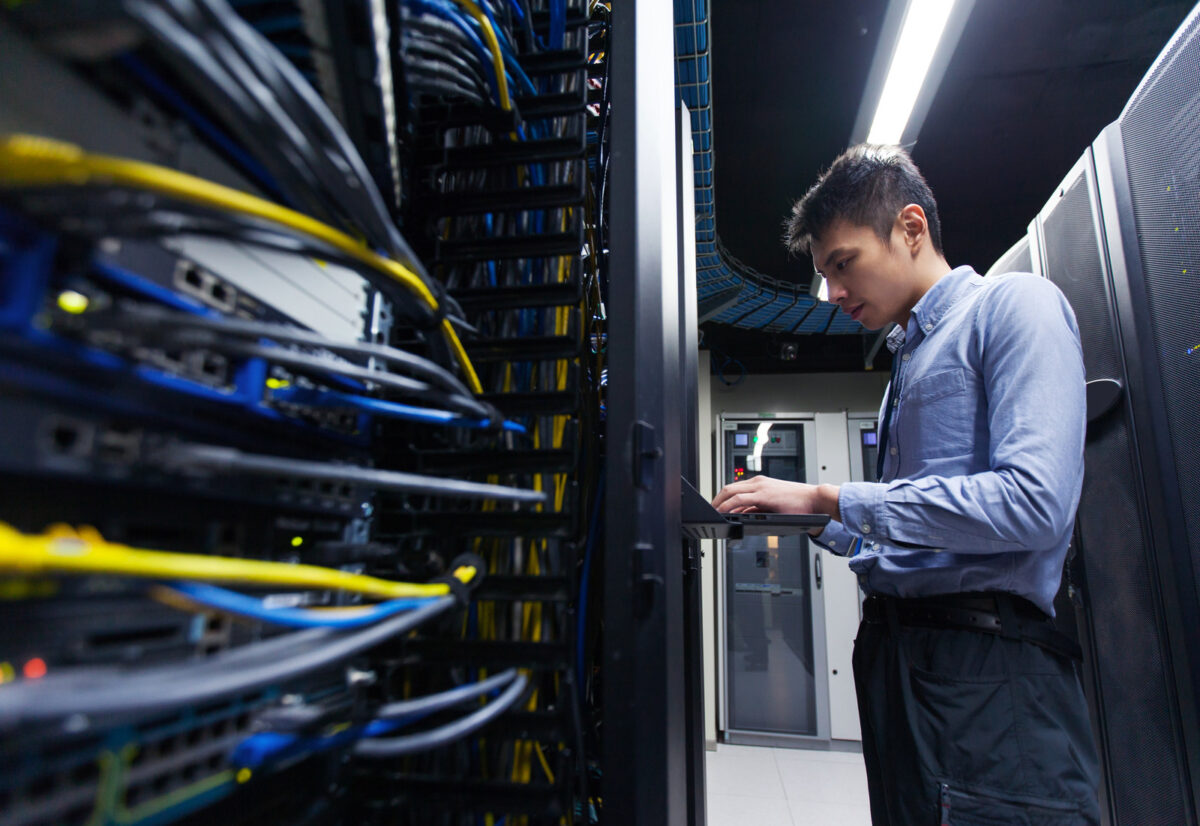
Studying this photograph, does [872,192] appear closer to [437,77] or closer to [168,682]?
[437,77]

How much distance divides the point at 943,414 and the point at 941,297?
25 centimetres

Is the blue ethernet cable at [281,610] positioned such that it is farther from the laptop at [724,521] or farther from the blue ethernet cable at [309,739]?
the laptop at [724,521]

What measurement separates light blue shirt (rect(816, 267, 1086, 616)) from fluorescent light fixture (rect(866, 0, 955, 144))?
1040 mm

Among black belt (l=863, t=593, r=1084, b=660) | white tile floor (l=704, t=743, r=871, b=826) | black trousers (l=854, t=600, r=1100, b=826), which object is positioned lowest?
white tile floor (l=704, t=743, r=871, b=826)

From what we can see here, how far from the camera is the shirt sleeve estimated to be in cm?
76

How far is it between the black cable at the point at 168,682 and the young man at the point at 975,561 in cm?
71

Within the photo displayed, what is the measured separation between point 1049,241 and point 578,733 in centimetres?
156

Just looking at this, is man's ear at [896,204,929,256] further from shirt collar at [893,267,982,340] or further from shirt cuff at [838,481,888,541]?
shirt cuff at [838,481,888,541]

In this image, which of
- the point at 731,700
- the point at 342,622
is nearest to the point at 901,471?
the point at 342,622

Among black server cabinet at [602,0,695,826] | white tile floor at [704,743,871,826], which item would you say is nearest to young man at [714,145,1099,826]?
black server cabinet at [602,0,695,826]

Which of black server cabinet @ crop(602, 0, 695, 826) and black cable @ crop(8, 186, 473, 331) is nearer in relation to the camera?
black cable @ crop(8, 186, 473, 331)

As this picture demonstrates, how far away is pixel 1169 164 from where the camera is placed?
94cm

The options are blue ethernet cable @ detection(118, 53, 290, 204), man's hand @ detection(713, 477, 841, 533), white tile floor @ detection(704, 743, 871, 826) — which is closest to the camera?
blue ethernet cable @ detection(118, 53, 290, 204)

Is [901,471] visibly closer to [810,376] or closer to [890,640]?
[890,640]
